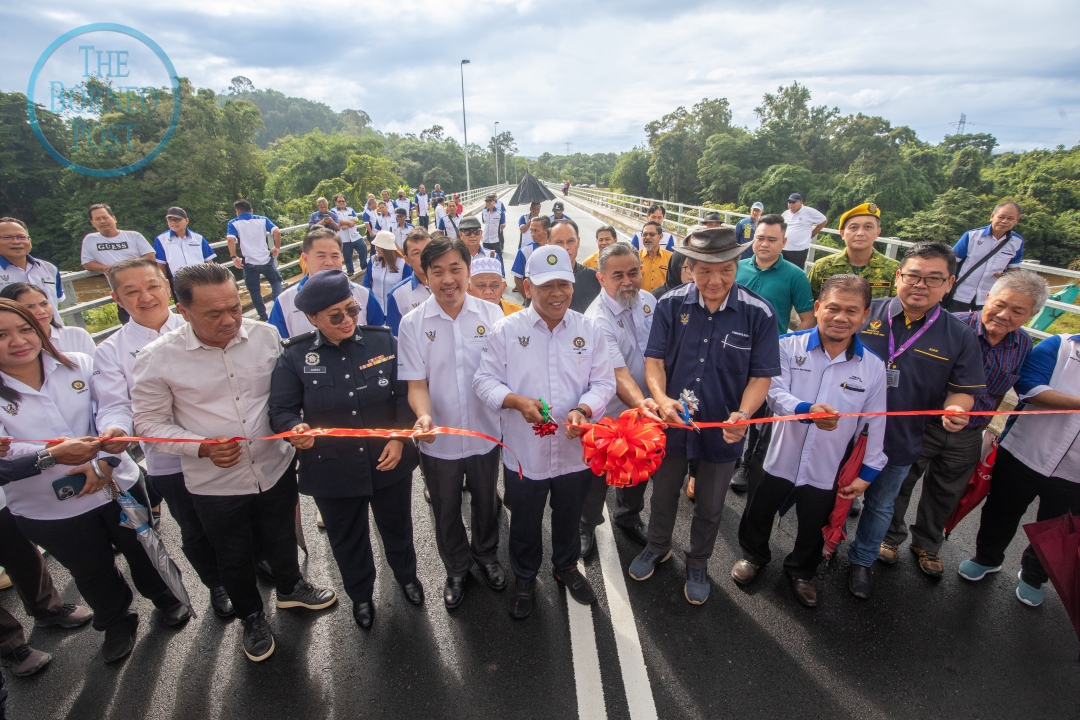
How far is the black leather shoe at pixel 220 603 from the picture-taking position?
10.3ft

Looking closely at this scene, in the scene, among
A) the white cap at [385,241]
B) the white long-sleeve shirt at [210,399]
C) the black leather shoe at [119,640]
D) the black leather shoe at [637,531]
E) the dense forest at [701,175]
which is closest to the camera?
the white long-sleeve shirt at [210,399]

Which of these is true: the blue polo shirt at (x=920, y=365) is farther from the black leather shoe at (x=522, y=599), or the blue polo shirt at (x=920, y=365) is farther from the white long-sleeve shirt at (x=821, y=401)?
the black leather shoe at (x=522, y=599)

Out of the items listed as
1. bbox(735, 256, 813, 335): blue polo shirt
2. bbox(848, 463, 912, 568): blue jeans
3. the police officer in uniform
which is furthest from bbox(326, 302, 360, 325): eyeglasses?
bbox(848, 463, 912, 568): blue jeans

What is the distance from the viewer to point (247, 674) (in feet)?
9.00

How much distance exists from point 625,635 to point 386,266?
4540mm

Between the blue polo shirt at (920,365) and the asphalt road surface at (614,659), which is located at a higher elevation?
the blue polo shirt at (920,365)

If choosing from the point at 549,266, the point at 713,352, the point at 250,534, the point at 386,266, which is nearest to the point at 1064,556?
the point at 713,352

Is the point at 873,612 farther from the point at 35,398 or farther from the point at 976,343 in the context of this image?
the point at 35,398

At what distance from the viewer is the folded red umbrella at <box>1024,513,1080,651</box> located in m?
2.59

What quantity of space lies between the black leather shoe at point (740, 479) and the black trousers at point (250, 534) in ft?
11.2

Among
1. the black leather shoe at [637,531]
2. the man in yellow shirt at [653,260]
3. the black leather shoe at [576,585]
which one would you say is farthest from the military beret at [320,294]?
the man in yellow shirt at [653,260]

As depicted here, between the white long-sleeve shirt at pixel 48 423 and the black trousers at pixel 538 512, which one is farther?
the black trousers at pixel 538 512

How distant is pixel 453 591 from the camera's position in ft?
10.5

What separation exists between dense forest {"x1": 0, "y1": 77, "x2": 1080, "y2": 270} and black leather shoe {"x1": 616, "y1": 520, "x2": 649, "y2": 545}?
74.7ft
